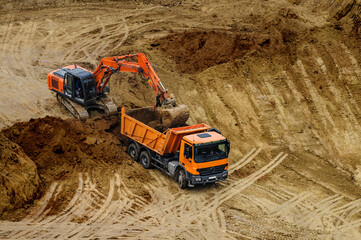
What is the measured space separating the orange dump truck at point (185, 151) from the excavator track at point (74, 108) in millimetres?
2878

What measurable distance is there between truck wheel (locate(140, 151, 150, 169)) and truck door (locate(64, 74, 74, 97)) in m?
5.13

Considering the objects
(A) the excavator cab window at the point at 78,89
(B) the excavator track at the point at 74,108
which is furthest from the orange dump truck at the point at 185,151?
(A) the excavator cab window at the point at 78,89

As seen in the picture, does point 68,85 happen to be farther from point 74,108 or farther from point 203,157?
point 203,157

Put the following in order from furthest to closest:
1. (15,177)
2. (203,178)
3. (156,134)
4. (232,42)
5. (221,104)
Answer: (232,42) < (221,104) < (156,134) < (203,178) < (15,177)

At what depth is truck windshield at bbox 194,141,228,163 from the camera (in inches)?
691

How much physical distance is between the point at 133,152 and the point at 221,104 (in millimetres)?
6896

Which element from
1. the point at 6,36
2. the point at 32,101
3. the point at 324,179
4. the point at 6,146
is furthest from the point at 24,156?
the point at 6,36

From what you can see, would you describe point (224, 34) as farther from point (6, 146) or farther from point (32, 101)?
point (6, 146)

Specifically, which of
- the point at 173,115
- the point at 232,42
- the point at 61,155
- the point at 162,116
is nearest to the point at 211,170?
the point at 173,115

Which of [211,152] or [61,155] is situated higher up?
[211,152]

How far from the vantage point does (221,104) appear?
25406mm

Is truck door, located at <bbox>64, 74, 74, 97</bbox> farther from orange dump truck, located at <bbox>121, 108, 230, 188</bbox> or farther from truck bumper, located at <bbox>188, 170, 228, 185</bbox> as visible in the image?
truck bumper, located at <bbox>188, 170, 228, 185</bbox>

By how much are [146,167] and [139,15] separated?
17.8m

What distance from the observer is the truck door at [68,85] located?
22.3m
